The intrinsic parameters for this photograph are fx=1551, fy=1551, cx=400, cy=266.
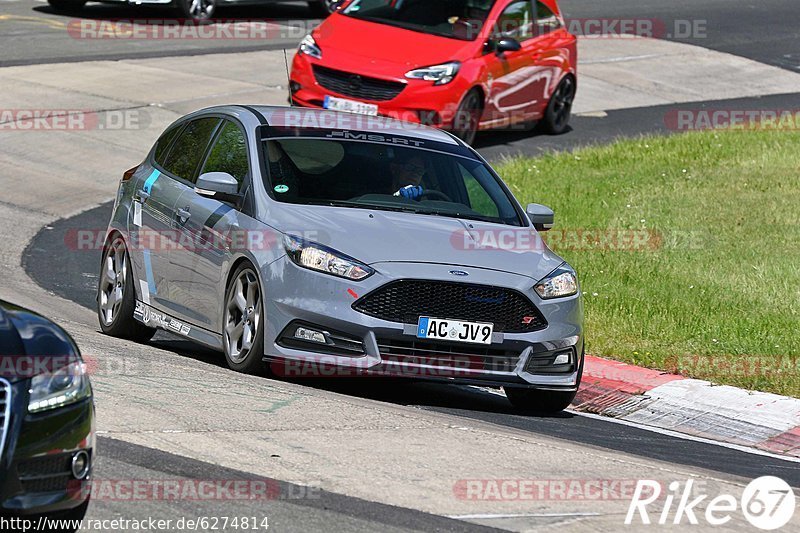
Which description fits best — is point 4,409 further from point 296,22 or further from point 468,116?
point 296,22

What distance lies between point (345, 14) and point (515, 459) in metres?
11.8

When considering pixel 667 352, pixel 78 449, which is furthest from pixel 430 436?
pixel 667 352

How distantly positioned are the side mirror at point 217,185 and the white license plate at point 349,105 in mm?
7520

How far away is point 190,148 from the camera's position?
10484 millimetres

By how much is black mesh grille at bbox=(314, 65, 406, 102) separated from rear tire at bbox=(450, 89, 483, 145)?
2.87 ft

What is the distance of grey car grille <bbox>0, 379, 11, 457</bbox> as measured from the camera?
5020 millimetres

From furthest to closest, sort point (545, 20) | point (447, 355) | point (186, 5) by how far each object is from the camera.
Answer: point (186, 5) < point (545, 20) < point (447, 355)

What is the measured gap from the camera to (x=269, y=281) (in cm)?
883

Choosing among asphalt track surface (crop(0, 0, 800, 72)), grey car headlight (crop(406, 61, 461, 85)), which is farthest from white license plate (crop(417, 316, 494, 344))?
asphalt track surface (crop(0, 0, 800, 72))

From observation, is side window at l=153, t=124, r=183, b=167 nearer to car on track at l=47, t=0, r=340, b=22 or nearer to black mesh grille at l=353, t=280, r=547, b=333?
black mesh grille at l=353, t=280, r=547, b=333

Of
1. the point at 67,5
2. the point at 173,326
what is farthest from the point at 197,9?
the point at 173,326

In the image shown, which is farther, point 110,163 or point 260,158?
point 110,163

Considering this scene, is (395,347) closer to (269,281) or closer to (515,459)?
(269,281)

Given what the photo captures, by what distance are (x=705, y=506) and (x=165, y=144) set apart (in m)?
5.41
